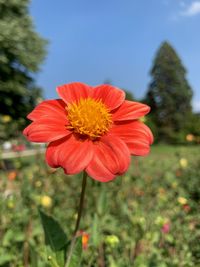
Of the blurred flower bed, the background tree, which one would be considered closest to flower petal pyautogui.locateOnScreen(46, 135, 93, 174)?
the blurred flower bed

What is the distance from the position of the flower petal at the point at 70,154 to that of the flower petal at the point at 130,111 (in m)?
0.12

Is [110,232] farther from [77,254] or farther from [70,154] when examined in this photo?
[70,154]

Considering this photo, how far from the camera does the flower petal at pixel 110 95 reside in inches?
42.8

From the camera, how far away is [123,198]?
3.59 meters

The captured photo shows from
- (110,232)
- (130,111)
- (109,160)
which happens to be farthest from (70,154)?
(110,232)

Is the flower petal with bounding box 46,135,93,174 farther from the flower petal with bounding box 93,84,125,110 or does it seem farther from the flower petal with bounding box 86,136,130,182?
the flower petal with bounding box 93,84,125,110

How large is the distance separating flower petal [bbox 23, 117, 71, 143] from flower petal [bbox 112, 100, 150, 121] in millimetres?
138

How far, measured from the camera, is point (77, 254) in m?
0.98

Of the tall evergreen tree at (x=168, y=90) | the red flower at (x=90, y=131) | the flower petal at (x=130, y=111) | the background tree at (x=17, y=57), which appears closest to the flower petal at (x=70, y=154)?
the red flower at (x=90, y=131)

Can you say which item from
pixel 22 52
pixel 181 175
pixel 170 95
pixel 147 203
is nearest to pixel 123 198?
pixel 147 203

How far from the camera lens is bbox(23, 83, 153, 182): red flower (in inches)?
35.6

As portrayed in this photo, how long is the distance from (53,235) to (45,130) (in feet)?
0.89

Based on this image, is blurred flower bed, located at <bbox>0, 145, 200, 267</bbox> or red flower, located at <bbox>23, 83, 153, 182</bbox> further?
blurred flower bed, located at <bbox>0, 145, 200, 267</bbox>

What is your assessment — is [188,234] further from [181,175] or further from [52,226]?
[181,175]
